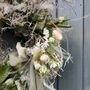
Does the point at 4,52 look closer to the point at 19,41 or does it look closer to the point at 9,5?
the point at 19,41

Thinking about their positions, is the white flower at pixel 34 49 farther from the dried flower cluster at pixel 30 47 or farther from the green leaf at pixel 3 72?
the green leaf at pixel 3 72

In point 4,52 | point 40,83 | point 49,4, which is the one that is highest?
point 49,4

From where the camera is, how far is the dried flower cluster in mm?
859

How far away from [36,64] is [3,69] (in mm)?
124

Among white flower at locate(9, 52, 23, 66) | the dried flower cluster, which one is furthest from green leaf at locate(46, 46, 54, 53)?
white flower at locate(9, 52, 23, 66)

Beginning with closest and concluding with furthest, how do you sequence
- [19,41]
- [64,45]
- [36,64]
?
[36,64]
[19,41]
[64,45]

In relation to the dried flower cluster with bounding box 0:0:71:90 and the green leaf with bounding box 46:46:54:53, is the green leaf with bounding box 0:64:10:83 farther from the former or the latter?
the green leaf with bounding box 46:46:54:53

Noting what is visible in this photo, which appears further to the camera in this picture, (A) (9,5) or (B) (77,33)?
(B) (77,33)

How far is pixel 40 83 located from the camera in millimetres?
887

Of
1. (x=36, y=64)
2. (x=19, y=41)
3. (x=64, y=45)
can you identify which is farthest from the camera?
(x=64, y=45)

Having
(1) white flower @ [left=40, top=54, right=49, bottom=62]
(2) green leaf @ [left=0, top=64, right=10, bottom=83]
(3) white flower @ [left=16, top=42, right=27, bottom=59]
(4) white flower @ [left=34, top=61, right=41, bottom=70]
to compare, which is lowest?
(2) green leaf @ [left=0, top=64, right=10, bottom=83]

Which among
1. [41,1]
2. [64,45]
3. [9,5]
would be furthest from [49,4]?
[64,45]

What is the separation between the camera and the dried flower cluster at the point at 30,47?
0.86 meters

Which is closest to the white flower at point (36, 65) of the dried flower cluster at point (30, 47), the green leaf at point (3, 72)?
the dried flower cluster at point (30, 47)
